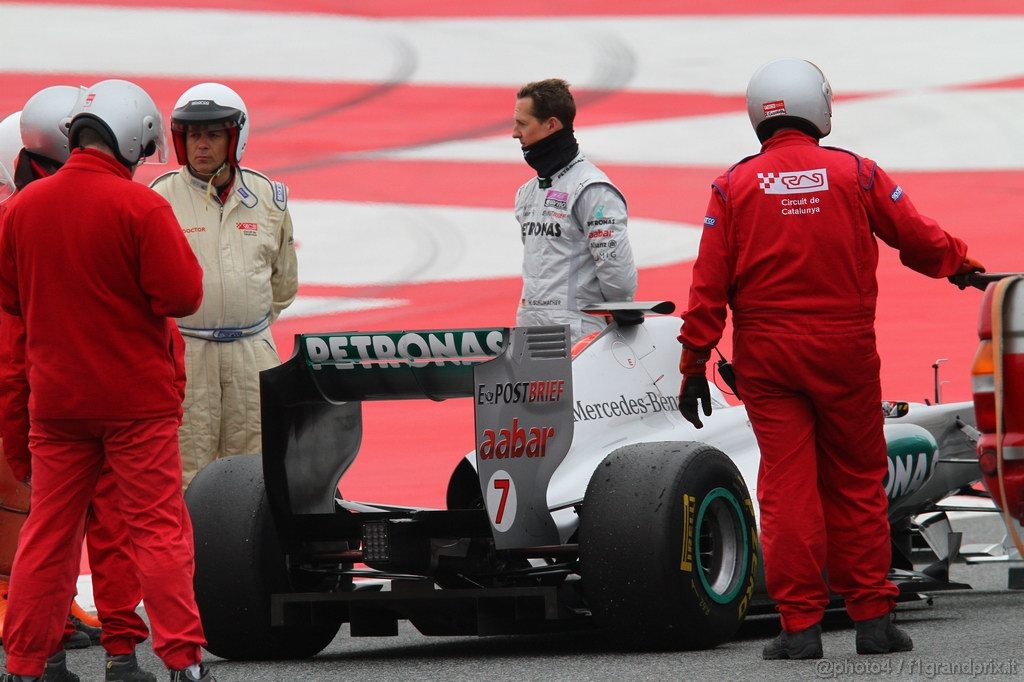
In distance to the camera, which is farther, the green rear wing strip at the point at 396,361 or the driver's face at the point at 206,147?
the driver's face at the point at 206,147

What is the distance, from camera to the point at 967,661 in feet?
18.0

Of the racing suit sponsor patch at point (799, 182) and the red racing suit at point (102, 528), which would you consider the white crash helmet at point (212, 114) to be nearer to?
the red racing suit at point (102, 528)

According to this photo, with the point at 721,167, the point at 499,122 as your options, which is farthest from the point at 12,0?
the point at 721,167

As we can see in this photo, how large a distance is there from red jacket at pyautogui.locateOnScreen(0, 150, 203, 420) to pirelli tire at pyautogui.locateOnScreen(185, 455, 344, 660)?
114 centimetres

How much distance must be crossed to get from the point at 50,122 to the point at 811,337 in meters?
2.70

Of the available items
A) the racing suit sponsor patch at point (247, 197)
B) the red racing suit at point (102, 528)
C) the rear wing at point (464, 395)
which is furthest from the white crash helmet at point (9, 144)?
the red racing suit at point (102, 528)

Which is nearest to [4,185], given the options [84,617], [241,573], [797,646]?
[84,617]

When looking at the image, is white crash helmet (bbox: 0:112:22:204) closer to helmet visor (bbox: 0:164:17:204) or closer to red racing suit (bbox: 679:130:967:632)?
helmet visor (bbox: 0:164:17:204)

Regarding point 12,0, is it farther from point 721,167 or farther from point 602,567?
point 602,567

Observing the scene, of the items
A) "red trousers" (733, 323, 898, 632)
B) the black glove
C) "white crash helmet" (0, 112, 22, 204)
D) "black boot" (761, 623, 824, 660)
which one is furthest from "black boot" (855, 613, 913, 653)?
"white crash helmet" (0, 112, 22, 204)

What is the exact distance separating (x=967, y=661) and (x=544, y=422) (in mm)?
1587

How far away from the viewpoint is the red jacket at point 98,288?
5.19 metres

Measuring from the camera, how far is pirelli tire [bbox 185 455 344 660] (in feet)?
20.6

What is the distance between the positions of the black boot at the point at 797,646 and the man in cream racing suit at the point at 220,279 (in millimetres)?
2493
